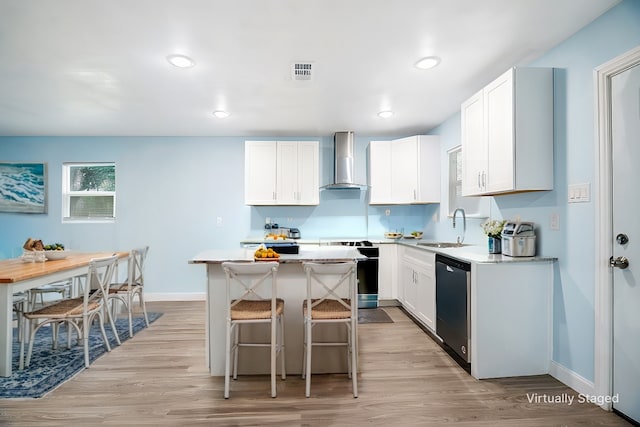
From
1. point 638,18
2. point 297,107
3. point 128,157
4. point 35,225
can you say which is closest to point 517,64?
point 638,18

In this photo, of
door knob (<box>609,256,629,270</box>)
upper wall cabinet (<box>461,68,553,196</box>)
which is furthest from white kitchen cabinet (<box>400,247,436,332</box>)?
door knob (<box>609,256,629,270</box>)

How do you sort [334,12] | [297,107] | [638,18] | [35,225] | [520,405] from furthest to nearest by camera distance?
1. [35,225]
2. [297,107]
3. [520,405]
4. [334,12]
5. [638,18]

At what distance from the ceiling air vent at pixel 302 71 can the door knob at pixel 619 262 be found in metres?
2.51

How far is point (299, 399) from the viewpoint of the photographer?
2.30m

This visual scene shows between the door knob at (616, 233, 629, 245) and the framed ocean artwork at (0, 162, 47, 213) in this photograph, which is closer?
the door knob at (616, 233, 629, 245)

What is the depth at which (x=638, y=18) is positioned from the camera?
6.28ft

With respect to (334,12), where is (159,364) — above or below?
below

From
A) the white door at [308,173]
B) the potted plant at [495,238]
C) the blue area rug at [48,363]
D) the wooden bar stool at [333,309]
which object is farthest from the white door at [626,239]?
the blue area rug at [48,363]

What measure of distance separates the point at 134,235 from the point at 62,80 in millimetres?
2620

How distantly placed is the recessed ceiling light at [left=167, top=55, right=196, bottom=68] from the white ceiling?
0.17 feet

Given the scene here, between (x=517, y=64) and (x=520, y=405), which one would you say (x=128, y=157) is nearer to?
(x=517, y=64)

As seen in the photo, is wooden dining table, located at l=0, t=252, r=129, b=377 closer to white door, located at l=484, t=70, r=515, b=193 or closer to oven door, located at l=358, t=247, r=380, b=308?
oven door, located at l=358, t=247, r=380, b=308

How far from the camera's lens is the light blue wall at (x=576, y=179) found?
2.13m

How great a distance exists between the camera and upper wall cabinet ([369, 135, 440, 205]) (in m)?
4.68
